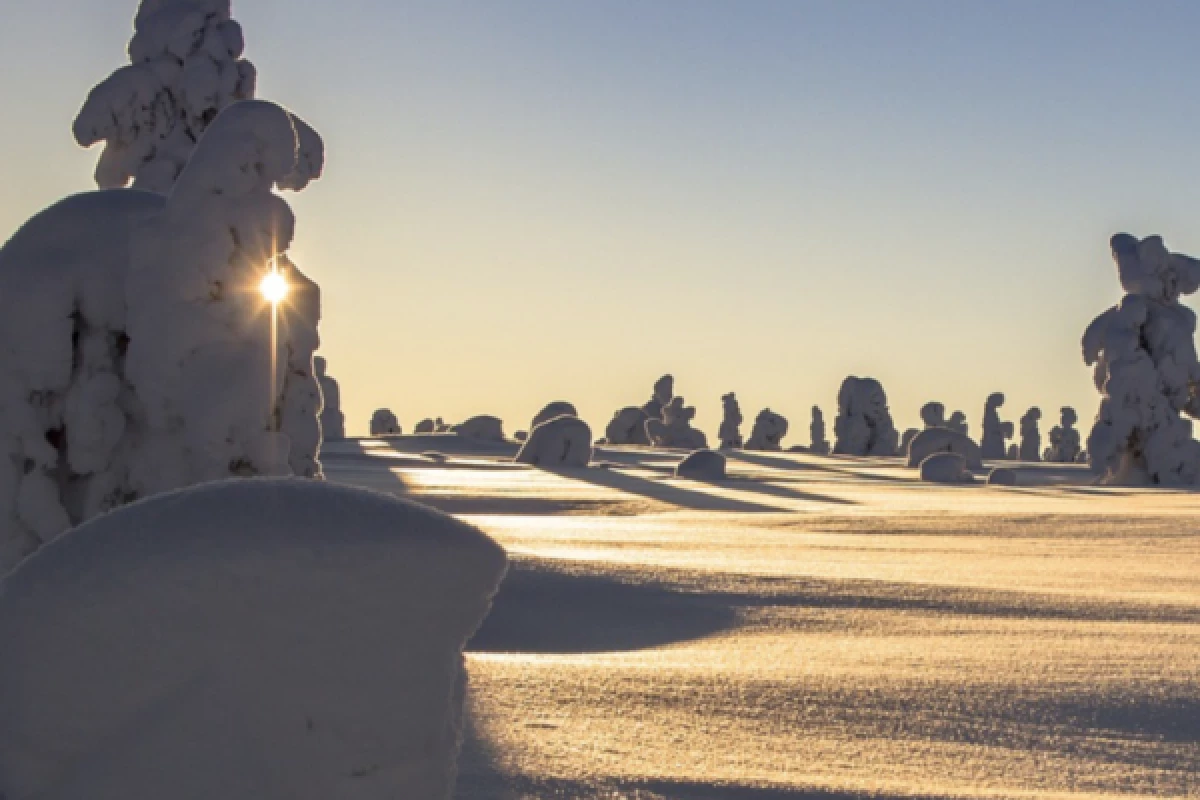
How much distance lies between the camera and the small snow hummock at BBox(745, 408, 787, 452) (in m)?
41.0

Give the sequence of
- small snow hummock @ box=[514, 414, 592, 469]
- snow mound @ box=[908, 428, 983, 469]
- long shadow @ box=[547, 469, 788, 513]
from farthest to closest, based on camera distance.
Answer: snow mound @ box=[908, 428, 983, 469] → small snow hummock @ box=[514, 414, 592, 469] → long shadow @ box=[547, 469, 788, 513]

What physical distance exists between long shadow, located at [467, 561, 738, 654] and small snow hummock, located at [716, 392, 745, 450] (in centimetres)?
3820

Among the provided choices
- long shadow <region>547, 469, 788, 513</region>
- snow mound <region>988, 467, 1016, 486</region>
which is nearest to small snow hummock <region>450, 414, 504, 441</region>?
long shadow <region>547, 469, 788, 513</region>

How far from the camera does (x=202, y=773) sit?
1.99 meters

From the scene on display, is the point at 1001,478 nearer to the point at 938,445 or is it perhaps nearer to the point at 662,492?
the point at 662,492

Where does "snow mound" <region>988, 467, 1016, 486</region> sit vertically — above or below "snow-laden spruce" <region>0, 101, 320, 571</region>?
below

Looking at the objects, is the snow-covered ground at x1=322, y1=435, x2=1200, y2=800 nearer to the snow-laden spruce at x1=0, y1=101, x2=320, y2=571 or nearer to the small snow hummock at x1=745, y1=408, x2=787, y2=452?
the snow-laden spruce at x1=0, y1=101, x2=320, y2=571

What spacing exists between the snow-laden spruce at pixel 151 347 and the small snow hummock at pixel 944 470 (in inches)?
565

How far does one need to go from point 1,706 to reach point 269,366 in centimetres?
340

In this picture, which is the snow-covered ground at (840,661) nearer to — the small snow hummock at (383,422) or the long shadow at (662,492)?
the long shadow at (662,492)

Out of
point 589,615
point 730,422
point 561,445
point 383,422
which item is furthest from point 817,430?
point 589,615

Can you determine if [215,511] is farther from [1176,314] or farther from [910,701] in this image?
[1176,314]

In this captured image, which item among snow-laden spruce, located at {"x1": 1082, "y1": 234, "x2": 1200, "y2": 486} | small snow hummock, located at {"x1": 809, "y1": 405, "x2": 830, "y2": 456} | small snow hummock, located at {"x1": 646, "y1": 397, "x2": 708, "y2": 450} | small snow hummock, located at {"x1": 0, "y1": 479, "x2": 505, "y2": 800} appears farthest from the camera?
small snow hummock, located at {"x1": 809, "y1": 405, "x2": 830, "y2": 456}

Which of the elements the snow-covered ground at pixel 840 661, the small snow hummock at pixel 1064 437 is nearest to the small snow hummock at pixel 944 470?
the snow-covered ground at pixel 840 661
